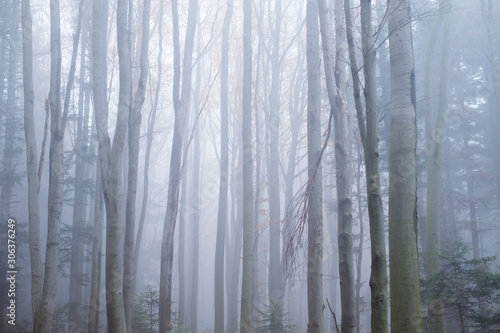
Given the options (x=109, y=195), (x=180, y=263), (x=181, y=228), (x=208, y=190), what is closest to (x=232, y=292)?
(x=180, y=263)

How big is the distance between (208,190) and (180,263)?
19921 millimetres

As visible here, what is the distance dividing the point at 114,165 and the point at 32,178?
278 cm

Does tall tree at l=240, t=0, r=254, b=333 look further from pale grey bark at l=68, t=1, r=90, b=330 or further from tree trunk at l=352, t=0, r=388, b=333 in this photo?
pale grey bark at l=68, t=1, r=90, b=330

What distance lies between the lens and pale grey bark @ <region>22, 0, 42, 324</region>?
7.31 meters

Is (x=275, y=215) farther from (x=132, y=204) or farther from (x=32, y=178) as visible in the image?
(x=32, y=178)

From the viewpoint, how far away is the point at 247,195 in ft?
27.9

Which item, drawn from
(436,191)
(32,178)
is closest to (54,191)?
(32,178)

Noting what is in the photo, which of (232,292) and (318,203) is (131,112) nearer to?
(318,203)

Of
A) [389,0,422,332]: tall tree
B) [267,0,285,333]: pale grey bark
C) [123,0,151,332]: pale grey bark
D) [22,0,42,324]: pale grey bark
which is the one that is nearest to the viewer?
[389,0,422,332]: tall tree

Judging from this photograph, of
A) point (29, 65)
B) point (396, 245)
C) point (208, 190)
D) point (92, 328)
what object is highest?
point (208, 190)

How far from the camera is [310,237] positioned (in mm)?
5703

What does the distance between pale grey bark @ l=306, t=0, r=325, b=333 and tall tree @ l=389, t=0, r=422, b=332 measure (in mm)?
1686

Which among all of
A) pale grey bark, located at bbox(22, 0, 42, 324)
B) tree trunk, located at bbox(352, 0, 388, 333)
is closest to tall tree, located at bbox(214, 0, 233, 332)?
pale grey bark, located at bbox(22, 0, 42, 324)

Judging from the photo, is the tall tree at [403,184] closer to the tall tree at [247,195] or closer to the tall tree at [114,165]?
the tall tree at [114,165]
